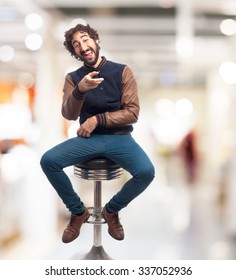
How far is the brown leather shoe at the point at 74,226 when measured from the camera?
71.9 inches

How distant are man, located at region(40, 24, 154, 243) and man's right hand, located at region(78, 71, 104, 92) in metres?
0.03

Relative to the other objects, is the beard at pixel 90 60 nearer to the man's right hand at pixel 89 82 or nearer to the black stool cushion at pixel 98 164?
the man's right hand at pixel 89 82

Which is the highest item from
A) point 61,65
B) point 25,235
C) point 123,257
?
point 61,65

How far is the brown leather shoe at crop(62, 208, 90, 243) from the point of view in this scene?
183cm

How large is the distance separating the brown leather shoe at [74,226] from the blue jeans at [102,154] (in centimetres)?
16

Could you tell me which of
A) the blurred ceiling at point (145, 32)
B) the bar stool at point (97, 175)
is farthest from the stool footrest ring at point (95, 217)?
the blurred ceiling at point (145, 32)

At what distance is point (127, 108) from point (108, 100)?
73 millimetres

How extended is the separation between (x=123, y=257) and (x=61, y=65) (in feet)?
3.21

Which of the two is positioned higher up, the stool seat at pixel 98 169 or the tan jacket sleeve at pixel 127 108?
the tan jacket sleeve at pixel 127 108

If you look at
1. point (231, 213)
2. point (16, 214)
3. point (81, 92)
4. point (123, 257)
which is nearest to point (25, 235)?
point (16, 214)

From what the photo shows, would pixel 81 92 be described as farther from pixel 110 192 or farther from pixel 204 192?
pixel 204 192

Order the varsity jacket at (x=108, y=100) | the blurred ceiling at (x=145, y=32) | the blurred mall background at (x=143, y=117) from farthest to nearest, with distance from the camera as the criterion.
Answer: the blurred ceiling at (x=145, y=32) < the blurred mall background at (x=143, y=117) < the varsity jacket at (x=108, y=100)

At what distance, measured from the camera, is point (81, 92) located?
1.60 m

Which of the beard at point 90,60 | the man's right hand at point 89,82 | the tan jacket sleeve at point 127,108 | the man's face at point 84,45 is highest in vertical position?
the man's face at point 84,45
